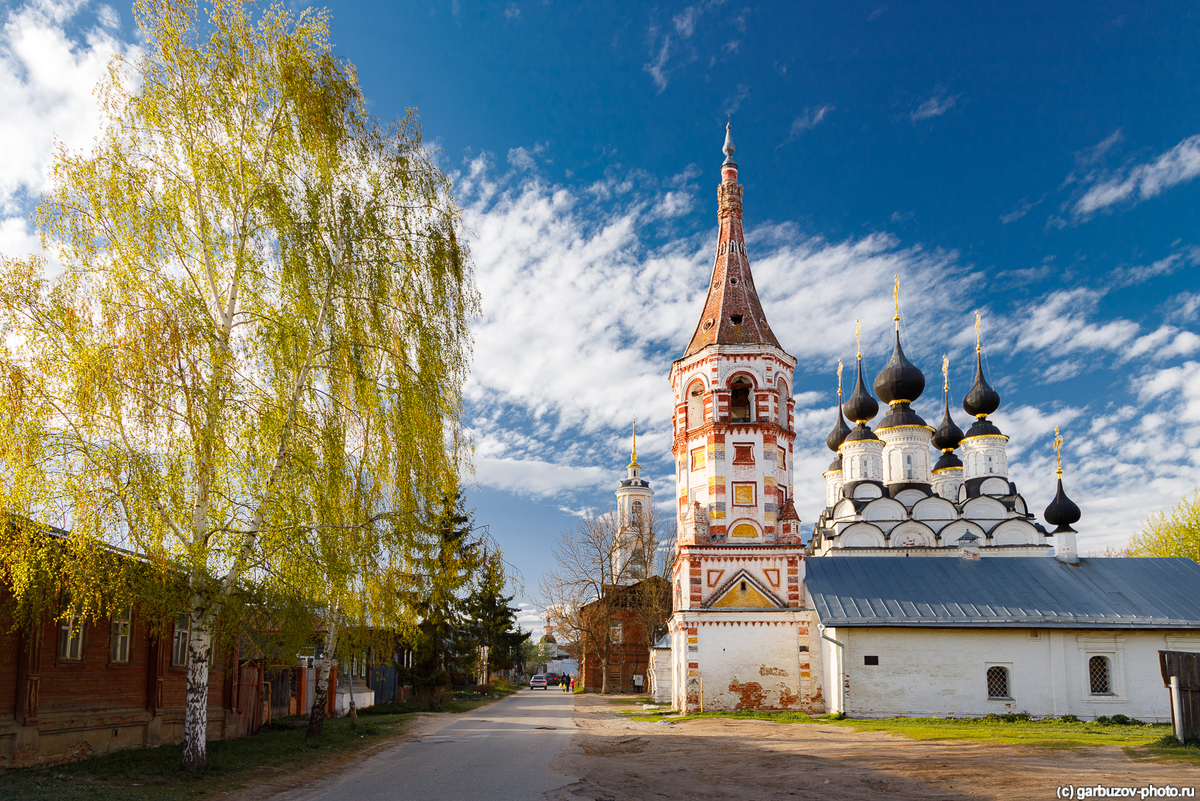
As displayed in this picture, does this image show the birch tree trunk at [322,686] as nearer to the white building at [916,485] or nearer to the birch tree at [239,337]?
the birch tree at [239,337]

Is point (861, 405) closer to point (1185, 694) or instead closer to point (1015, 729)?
point (1015, 729)

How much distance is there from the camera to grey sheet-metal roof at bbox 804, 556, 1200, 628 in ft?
80.2

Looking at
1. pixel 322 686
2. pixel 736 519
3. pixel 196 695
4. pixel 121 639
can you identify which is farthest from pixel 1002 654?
pixel 121 639

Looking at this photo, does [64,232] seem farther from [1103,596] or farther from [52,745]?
[1103,596]

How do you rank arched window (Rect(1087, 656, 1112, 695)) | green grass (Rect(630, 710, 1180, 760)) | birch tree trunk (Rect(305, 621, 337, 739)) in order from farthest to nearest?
arched window (Rect(1087, 656, 1112, 695))
birch tree trunk (Rect(305, 621, 337, 739))
green grass (Rect(630, 710, 1180, 760))

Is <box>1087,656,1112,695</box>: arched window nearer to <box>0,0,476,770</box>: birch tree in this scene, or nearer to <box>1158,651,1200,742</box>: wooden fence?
<box>1158,651,1200,742</box>: wooden fence

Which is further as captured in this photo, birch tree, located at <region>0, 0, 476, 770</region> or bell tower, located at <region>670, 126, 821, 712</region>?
bell tower, located at <region>670, 126, 821, 712</region>

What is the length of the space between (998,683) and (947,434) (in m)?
23.5

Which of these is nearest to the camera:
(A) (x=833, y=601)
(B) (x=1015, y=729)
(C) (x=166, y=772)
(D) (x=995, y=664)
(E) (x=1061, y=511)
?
(C) (x=166, y=772)

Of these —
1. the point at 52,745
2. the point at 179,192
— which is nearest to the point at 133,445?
the point at 179,192

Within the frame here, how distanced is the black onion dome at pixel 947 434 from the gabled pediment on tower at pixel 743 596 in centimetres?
2397

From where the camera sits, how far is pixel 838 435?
164 ft

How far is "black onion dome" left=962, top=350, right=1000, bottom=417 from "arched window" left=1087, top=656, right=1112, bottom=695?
69.2 ft

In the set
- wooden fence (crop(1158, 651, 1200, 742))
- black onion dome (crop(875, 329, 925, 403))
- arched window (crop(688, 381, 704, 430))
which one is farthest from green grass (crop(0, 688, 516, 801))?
black onion dome (crop(875, 329, 925, 403))
